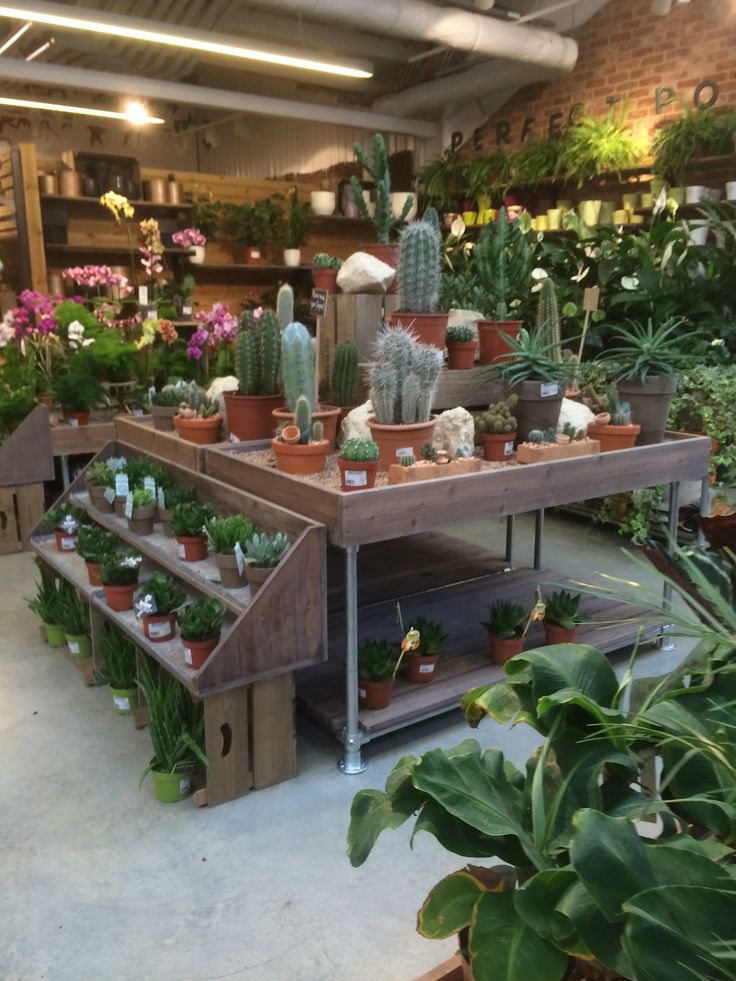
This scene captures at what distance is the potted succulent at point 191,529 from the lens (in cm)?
277

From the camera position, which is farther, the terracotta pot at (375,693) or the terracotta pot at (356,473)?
the terracotta pot at (375,693)

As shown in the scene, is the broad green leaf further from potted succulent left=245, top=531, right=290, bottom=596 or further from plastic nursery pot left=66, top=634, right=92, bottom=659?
plastic nursery pot left=66, top=634, right=92, bottom=659

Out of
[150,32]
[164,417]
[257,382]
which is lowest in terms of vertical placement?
[164,417]

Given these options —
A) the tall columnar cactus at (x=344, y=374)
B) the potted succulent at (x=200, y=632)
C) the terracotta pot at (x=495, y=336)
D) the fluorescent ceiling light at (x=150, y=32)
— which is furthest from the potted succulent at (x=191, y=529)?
the fluorescent ceiling light at (x=150, y=32)

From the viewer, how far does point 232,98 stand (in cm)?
753

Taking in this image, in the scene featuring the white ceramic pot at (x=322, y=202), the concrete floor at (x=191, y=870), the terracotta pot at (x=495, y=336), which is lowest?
the concrete floor at (x=191, y=870)

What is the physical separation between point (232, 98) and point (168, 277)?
1.67 metres

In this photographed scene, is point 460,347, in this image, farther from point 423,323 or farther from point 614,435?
point 614,435

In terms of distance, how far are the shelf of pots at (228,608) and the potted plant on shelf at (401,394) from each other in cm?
45

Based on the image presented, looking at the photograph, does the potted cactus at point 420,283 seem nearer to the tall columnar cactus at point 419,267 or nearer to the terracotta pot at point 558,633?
the tall columnar cactus at point 419,267

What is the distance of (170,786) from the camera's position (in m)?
2.44

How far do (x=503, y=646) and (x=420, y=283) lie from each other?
4.44 feet

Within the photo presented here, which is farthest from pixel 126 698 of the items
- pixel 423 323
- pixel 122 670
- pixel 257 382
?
pixel 423 323

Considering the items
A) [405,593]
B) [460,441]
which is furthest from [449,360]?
[405,593]
